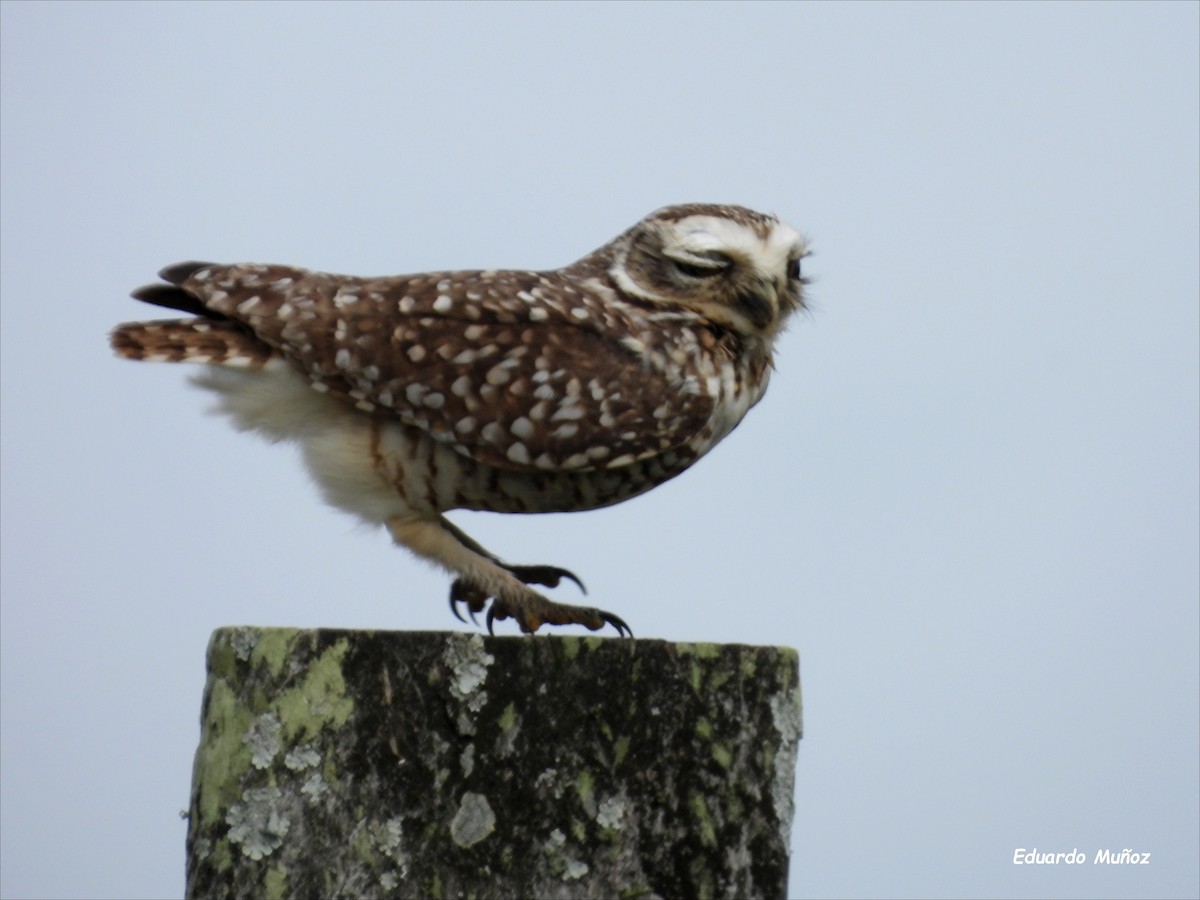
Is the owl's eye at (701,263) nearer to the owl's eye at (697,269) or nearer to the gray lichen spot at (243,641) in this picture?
the owl's eye at (697,269)

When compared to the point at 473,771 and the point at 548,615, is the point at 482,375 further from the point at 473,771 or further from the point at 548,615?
the point at 473,771

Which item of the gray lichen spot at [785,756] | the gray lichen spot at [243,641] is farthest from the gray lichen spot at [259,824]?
the gray lichen spot at [785,756]

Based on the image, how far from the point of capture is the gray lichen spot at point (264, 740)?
328cm

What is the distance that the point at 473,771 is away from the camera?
129 inches

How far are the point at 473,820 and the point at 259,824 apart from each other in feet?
1.45

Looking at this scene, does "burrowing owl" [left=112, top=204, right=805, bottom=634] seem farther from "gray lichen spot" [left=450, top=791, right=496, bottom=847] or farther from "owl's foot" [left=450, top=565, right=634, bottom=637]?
"gray lichen spot" [left=450, top=791, right=496, bottom=847]

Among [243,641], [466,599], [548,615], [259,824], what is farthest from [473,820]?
[466,599]

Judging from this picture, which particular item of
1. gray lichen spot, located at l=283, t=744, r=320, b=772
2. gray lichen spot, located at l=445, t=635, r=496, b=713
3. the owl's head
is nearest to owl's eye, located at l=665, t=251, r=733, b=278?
the owl's head

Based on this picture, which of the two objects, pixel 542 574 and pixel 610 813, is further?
pixel 542 574

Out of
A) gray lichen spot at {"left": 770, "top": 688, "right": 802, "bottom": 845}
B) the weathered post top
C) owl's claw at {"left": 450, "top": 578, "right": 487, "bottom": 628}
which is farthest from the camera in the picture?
owl's claw at {"left": 450, "top": 578, "right": 487, "bottom": 628}

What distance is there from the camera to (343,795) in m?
3.25

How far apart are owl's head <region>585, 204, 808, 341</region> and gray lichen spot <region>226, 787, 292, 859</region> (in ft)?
9.11

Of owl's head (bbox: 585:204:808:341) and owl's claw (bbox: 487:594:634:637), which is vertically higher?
owl's head (bbox: 585:204:808:341)

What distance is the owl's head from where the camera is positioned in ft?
18.2
